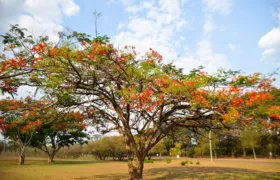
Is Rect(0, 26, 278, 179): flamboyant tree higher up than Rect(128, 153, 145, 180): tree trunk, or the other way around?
Rect(0, 26, 278, 179): flamboyant tree

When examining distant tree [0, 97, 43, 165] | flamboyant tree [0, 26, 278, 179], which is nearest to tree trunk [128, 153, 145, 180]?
flamboyant tree [0, 26, 278, 179]

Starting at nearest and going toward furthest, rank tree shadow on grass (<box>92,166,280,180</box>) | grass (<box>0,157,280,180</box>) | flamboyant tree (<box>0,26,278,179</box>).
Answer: flamboyant tree (<box>0,26,278,179</box>), tree shadow on grass (<box>92,166,280,180</box>), grass (<box>0,157,280,180</box>)

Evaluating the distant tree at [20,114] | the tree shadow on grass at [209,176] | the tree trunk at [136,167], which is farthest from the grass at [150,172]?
the distant tree at [20,114]

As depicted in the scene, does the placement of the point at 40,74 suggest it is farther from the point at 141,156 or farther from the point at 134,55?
the point at 141,156

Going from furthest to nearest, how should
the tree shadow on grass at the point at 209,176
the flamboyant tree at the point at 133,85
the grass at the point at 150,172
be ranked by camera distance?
the grass at the point at 150,172, the tree shadow on grass at the point at 209,176, the flamboyant tree at the point at 133,85

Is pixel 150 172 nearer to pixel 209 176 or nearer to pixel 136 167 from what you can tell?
pixel 209 176

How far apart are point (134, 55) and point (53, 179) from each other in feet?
29.9

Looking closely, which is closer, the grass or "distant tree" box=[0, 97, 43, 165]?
"distant tree" box=[0, 97, 43, 165]

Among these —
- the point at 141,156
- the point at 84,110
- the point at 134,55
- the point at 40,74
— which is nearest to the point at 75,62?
the point at 40,74

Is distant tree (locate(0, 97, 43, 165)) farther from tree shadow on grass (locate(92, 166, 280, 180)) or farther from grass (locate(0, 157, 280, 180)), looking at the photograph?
tree shadow on grass (locate(92, 166, 280, 180))

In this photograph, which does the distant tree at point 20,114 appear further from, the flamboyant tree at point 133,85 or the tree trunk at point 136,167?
the tree trunk at point 136,167

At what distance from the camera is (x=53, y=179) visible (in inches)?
481

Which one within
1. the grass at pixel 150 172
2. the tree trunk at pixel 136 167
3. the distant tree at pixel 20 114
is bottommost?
the grass at pixel 150 172

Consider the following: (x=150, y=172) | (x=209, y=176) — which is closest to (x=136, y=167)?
(x=209, y=176)
